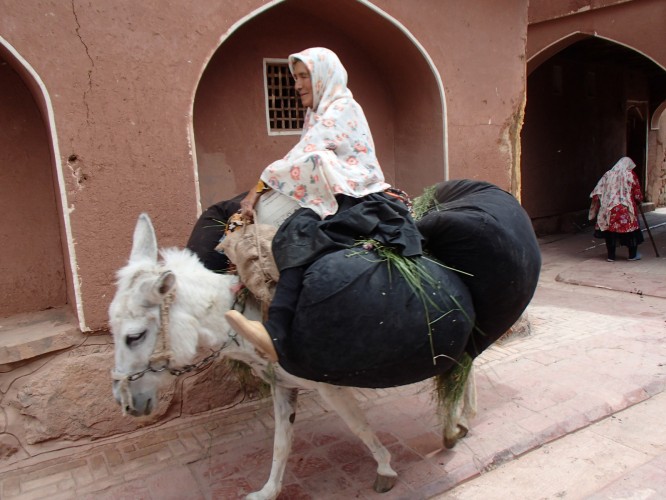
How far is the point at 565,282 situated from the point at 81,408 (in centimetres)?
654

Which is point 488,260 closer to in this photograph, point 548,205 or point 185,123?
point 185,123

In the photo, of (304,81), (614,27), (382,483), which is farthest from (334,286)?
(614,27)

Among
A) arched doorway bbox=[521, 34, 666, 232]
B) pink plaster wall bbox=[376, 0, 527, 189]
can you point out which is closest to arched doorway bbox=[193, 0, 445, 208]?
pink plaster wall bbox=[376, 0, 527, 189]

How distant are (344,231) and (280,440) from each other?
1214 millimetres

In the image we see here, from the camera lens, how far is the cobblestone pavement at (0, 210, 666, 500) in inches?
112

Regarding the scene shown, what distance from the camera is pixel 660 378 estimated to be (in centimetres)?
398

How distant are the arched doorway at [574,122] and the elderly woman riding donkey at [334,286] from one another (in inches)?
371

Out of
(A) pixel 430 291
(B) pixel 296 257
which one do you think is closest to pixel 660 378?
(A) pixel 430 291

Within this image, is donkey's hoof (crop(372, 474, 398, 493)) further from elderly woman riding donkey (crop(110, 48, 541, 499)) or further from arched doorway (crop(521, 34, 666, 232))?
arched doorway (crop(521, 34, 666, 232))

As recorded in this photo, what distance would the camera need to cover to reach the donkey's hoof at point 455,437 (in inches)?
122

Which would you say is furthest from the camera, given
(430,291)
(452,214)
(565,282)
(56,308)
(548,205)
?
(548,205)

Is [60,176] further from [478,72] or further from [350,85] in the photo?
[478,72]

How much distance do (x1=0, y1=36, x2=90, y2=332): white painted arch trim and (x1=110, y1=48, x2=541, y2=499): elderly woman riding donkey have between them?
1089 mm

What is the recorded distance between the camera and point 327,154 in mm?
2436
